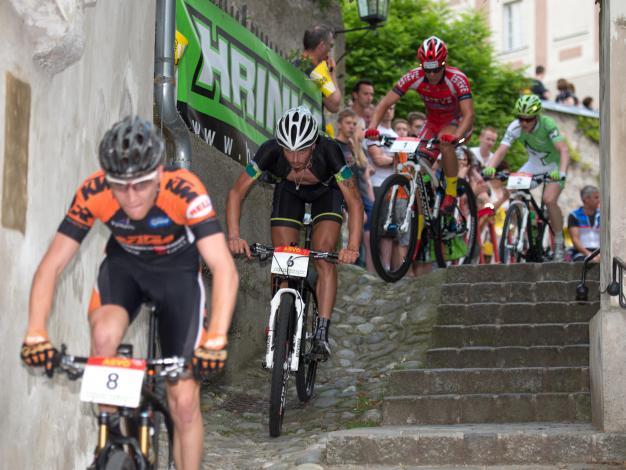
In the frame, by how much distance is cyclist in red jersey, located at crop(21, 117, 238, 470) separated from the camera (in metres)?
5.16

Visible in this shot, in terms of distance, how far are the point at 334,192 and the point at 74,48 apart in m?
3.45

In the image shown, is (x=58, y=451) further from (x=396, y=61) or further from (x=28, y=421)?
(x=396, y=61)

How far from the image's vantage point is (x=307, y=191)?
9.81 m

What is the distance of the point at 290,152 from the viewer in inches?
372

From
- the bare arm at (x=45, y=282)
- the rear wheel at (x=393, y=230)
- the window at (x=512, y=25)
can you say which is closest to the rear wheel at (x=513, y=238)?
the rear wheel at (x=393, y=230)

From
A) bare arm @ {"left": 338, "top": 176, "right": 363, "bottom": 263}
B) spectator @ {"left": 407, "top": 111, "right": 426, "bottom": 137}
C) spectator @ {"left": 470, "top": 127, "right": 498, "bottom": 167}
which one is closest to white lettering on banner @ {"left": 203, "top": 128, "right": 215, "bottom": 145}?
bare arm @ {"left": 338, "top": 176, "right": 363, "bottom": 263}

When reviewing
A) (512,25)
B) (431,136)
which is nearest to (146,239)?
(431,136)

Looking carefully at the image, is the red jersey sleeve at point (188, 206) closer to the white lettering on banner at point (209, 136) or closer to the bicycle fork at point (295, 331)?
the bicycle fork at point (295, 331)

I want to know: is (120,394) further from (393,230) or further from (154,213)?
(393,230)

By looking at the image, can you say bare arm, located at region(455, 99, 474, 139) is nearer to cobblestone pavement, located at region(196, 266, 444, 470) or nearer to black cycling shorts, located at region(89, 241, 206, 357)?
cobblestone pavement, located at region(196, 266, 444, 470)

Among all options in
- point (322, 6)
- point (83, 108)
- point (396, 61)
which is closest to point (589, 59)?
point (396, 61)

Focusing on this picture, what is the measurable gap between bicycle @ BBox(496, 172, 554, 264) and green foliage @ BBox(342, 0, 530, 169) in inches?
474

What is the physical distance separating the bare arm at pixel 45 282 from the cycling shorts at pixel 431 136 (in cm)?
733

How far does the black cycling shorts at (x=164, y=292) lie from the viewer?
18.6ft
